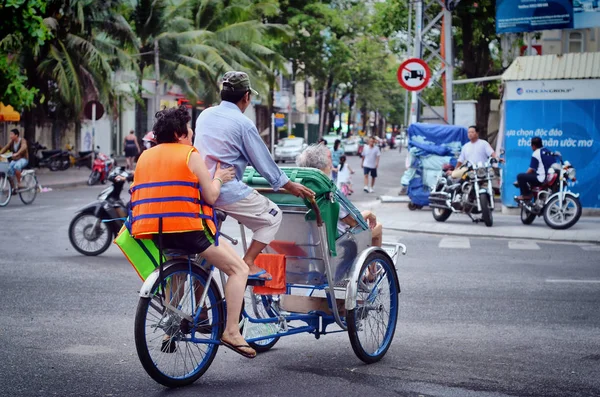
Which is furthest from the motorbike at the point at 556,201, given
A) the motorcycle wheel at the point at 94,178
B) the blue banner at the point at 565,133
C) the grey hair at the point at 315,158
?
the motorcycle wheel at the point at 94,178

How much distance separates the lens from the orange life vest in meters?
5.23

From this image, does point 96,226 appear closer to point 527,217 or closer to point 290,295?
point 290,295

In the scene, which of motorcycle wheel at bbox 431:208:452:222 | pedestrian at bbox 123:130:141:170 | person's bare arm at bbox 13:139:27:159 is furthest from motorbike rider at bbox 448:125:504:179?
pedestrian at bbox 123:130:141:170

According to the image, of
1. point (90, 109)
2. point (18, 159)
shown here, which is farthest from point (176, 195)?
point (90, 109)

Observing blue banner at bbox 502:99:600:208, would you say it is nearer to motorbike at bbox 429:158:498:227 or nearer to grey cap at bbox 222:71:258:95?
A: motorbike at bbox 429:158:498:227

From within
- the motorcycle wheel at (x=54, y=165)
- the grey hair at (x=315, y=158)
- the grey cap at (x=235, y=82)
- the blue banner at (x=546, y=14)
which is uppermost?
the blue banner at (x=546, y=14)

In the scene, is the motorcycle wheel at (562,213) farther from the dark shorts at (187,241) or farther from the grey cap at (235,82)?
the dark shorts at (187,241)

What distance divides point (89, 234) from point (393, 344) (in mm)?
6559

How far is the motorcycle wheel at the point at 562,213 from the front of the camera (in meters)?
16.5

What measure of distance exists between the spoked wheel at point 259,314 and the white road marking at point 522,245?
8.04 meters

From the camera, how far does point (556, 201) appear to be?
16.7 m

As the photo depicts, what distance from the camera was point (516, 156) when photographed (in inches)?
795

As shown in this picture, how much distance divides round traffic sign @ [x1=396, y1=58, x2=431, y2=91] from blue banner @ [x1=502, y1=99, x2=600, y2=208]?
→ 2375mm

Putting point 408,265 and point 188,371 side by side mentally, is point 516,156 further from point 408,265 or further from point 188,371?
point 188,371
